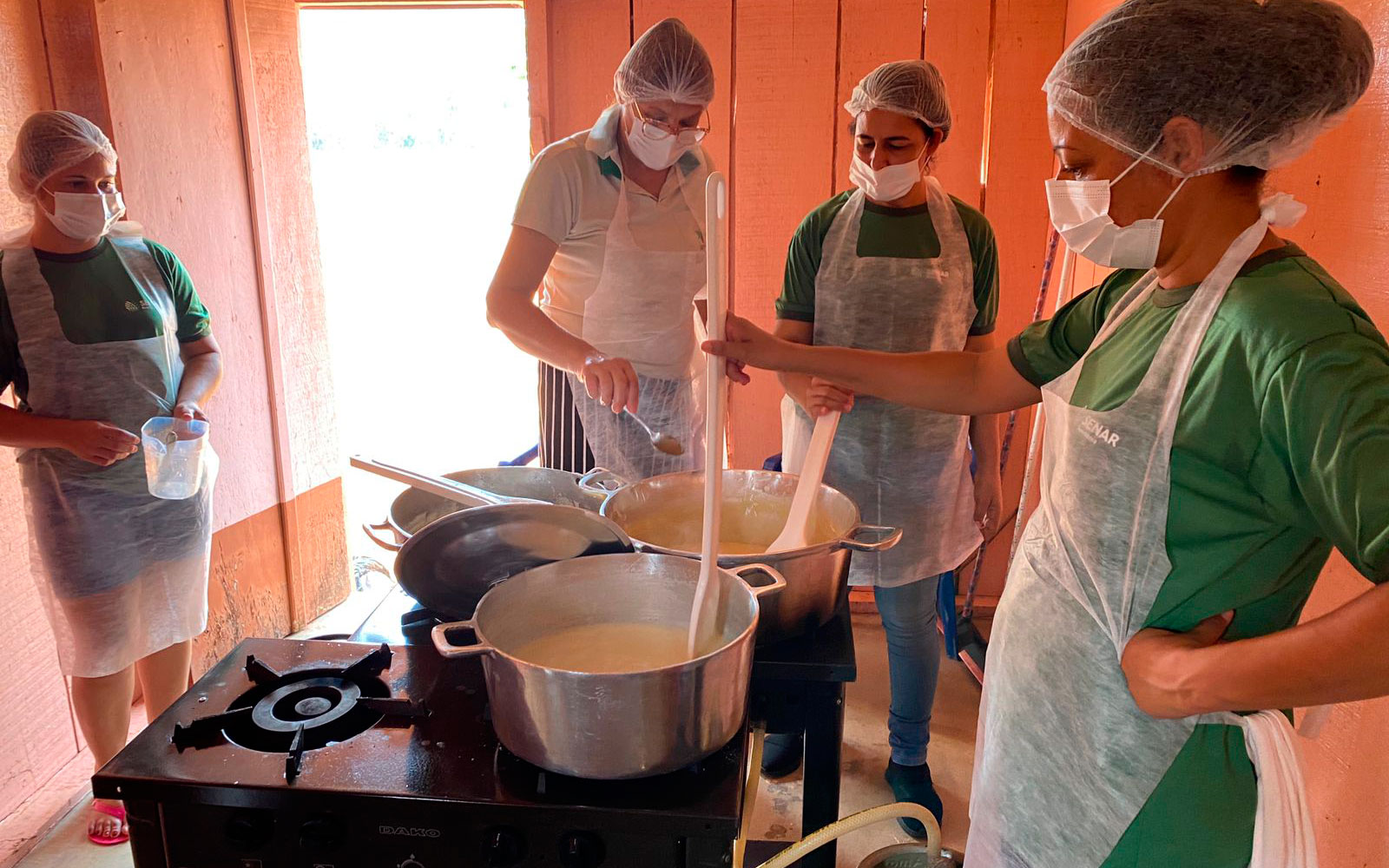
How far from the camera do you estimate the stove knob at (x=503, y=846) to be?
91cm

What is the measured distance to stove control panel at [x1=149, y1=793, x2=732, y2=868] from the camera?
914 millimetres

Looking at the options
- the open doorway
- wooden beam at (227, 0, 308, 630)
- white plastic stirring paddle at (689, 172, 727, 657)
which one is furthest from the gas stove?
the open doorway

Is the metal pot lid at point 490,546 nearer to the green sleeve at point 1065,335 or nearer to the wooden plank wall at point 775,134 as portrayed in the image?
the green sleeve at point 1065,335

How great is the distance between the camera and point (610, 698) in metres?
0.85

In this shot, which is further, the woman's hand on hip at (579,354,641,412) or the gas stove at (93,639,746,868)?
the woman's hand on hip at (579,354,641,412)

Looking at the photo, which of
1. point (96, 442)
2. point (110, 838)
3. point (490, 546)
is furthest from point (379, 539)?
point (110, 838)

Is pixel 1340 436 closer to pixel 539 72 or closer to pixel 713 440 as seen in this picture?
pixel 713 440

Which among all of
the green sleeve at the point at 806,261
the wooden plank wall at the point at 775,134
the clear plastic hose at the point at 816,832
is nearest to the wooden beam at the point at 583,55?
the wooden plank wall at the point at 775,134

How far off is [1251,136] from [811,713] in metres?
0.86

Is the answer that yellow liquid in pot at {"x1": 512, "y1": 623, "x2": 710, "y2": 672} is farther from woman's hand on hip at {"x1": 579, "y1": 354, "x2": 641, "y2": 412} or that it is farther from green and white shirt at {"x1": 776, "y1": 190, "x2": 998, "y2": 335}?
green and white shirt at {"x1": 776, "y1": 190, "x2": 998, "y2": 335}

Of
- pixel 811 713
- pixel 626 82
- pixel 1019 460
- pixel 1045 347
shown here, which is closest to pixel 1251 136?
pixel 1045 347

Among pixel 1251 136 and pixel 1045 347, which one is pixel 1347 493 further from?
pixel 1045 347

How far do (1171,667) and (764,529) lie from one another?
784mm

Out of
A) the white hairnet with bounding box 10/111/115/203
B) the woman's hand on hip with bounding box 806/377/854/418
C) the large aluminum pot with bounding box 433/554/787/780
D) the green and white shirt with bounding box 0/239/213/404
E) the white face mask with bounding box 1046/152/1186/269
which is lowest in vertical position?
the large aluminum pot with bounding box 433/554/787/780
